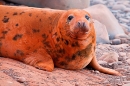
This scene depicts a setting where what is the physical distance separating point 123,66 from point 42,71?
117 centimetres

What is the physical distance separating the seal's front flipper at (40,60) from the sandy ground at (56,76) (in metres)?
0.08

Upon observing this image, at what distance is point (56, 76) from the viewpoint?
11.7ft

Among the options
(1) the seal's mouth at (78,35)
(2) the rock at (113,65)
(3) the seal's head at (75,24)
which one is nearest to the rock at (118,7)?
(2) the rock at (113,65)

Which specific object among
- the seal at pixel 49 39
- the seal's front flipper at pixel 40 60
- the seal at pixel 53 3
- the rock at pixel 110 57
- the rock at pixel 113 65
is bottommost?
the rock at pixel 113 65

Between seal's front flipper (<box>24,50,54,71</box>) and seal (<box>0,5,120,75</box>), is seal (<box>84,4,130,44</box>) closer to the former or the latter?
seal (<box>0,5,120,75</box>)

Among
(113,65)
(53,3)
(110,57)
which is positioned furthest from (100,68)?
(53,3)

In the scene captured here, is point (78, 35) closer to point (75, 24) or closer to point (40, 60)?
point (75, 24)

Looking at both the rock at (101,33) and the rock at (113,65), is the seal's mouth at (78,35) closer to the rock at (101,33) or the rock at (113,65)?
the rock at (113,65)

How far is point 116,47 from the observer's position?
5.41 m

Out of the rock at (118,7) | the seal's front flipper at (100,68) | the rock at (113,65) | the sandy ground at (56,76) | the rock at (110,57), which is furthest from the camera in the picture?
the rock at (118,7)

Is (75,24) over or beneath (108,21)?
over

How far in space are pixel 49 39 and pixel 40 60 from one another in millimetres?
224

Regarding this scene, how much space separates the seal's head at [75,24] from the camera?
362cm

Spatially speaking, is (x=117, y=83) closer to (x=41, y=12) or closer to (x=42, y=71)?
(x=42, y=71)
